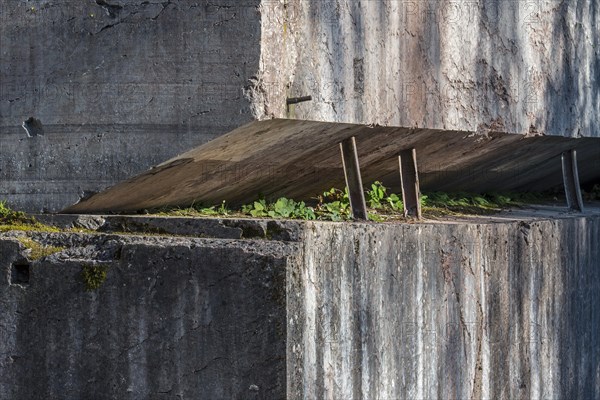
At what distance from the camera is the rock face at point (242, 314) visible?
155 inches

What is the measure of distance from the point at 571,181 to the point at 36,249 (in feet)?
13.5

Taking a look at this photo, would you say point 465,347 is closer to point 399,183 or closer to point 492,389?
point 492,389

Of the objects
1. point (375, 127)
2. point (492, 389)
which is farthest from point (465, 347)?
point (375, 127)

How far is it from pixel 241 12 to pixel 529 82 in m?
2.45

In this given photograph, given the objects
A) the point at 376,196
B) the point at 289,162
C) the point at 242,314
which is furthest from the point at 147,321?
the point at 376,196

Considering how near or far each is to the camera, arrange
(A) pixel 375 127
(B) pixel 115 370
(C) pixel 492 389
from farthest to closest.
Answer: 1. (C) pixel 492 389
2. (A) pixel 375 127
3. (B) pixel 115 370

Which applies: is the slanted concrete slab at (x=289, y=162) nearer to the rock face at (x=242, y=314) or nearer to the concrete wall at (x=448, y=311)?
the rock face at (x=242, y=314)

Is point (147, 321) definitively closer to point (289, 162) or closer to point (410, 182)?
point (289, 162)

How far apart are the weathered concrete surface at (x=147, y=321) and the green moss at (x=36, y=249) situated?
0.04 meters

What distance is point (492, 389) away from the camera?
5344 millimetres

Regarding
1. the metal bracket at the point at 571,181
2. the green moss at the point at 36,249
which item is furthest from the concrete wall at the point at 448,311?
the green moss at the point at 36,249

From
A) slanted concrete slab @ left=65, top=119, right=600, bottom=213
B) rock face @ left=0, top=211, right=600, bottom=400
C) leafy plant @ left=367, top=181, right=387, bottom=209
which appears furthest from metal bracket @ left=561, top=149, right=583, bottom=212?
rock face @ left=0, top=211, right=600, bottom=400

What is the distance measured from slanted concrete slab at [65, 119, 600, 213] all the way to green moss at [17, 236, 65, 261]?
0.30 meters

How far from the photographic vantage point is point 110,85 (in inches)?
179
